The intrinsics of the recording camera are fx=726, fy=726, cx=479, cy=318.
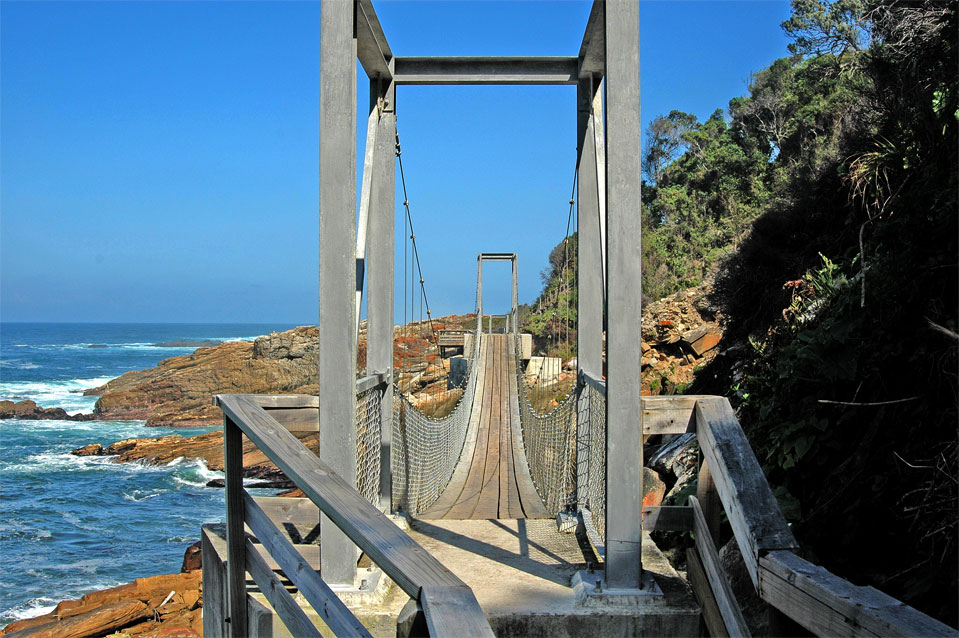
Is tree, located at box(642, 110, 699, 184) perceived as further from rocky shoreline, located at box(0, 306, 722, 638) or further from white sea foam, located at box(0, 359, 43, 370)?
white sea foam, located at box(0, 359, 43, 370)

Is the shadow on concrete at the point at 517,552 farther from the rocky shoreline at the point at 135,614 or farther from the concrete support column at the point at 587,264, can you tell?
the rocky shoreline at the point at 135,614

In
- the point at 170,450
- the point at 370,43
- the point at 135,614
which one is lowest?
the point at 170,450

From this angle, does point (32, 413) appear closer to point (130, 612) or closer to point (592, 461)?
point (130, 612)

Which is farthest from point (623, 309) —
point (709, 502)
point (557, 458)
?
point (557, 458)

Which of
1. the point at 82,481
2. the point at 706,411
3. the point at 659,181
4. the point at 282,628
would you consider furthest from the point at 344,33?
the point at 659,181

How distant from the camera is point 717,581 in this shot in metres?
1.90

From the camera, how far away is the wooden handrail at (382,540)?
842mm

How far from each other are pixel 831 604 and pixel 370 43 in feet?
8.68

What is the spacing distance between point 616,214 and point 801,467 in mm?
1305

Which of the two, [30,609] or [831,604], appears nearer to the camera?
[831,604]

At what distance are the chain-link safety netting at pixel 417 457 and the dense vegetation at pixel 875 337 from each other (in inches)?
66.8

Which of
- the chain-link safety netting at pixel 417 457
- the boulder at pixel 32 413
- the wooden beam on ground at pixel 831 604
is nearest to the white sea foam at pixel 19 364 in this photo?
the boulder at pixel 32 413

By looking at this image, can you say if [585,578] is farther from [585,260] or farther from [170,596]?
[170,596]

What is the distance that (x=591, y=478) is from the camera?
3367 millimetres
